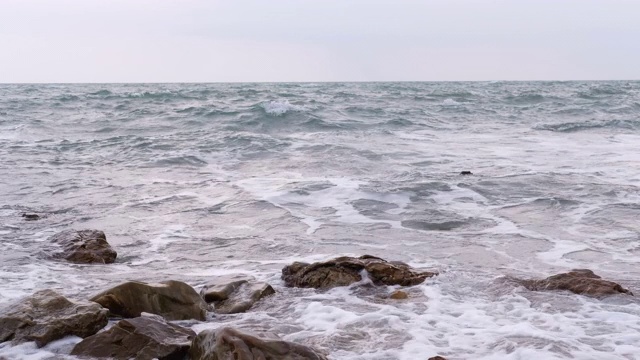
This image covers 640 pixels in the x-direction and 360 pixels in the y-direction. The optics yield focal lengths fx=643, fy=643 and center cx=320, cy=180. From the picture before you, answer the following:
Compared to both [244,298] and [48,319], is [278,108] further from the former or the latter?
[48,319]

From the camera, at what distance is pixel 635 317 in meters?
4.29

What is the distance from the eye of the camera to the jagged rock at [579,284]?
479 cm

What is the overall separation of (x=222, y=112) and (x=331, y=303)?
19038 millimetres

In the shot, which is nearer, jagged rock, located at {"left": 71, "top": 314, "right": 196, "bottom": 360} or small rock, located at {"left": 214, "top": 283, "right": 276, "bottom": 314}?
jagged rock, located at {"left": 71, "top": 314, "right": 196, "bottom": 360}

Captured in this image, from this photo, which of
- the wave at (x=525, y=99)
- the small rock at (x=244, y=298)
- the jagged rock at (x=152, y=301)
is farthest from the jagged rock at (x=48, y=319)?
the wave at (x=525, y=99)

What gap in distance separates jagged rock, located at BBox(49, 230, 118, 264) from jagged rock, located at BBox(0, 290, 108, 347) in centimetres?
177

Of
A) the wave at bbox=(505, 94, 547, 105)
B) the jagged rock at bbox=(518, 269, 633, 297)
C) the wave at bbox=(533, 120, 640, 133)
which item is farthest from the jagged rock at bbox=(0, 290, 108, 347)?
the wave at bbox=(505, 94, 547, 105)

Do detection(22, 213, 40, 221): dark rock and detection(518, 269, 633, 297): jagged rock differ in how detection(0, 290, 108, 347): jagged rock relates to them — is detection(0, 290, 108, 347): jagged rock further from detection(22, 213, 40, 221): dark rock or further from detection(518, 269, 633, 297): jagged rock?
detection(22, 213, 40, 221): dark rock

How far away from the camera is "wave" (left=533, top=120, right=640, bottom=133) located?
19344 millimetres

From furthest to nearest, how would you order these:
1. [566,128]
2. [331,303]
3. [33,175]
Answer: [566,128]
[33,175]
[331,303]

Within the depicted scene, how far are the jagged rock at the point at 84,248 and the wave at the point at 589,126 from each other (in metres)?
15.9

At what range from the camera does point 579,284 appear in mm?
4891

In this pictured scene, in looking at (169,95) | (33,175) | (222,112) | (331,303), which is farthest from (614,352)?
(169,95)

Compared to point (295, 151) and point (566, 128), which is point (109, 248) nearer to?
point (295, 151)
